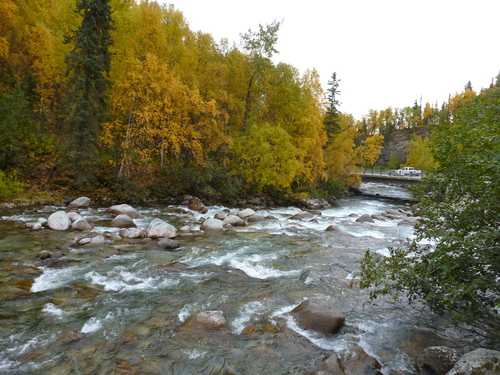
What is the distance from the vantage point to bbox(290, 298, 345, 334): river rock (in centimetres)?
545

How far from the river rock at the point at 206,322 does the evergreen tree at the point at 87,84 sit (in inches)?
545

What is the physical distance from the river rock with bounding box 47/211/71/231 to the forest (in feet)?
17.3

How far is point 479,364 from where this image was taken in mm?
3658

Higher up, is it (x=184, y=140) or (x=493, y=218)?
(x=184, y=140)

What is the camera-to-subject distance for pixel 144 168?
19031 mm

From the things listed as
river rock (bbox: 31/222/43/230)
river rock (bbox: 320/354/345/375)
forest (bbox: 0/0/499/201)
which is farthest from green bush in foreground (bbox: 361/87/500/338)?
river rock (bbox: 31/222/43/230)

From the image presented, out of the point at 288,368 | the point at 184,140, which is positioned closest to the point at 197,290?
the point at 288,368

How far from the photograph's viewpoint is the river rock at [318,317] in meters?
5.45

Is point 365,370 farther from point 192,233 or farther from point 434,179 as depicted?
point 192,233

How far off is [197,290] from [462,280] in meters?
5.57

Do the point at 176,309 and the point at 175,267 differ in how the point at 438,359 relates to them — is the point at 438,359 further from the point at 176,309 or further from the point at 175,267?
the point at 175,267

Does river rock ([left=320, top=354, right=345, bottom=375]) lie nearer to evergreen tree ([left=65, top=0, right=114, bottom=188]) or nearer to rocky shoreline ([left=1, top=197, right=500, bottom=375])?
rocky shoreline ([left=1, top=197, right=500, bottom=375])

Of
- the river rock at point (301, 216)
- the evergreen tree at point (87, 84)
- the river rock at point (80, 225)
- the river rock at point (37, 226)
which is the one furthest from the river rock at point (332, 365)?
the evergreen tree at point (87, 84)

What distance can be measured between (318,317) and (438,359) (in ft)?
6.71
